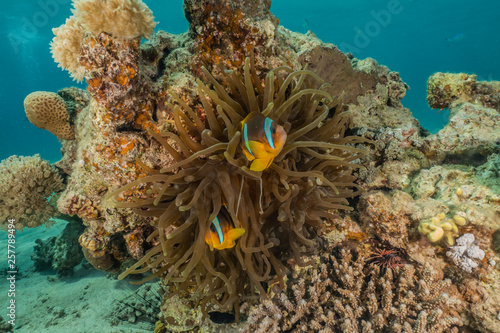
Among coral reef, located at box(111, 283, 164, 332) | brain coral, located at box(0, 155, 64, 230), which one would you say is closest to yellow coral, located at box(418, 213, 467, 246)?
coral reef, located at box(111, 283, 164, 332)

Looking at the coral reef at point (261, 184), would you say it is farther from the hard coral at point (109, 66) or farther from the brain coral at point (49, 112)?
the brain coral at point (49, 112)

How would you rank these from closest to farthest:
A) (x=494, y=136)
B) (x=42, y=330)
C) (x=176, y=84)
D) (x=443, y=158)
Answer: (x=176, y=84) → (x=494, y=136) → (x=443, y=158) → (x=42, y=330)

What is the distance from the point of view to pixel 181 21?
4806 cm

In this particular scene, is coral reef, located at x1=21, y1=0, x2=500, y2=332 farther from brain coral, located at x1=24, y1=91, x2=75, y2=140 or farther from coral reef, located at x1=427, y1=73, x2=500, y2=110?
brain coral, located at x1=24, y1=91, x2=75, y2=140

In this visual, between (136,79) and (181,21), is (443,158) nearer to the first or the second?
(136,79)

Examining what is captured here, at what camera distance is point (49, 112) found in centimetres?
328

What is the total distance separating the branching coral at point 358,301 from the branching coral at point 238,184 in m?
0.34

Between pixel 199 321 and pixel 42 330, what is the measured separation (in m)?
2.38

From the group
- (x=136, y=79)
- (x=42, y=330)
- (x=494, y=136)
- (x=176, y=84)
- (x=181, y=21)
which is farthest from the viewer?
(x=181, y=21)

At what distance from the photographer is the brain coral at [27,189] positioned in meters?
3.36

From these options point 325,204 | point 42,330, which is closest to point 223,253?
point 325,204

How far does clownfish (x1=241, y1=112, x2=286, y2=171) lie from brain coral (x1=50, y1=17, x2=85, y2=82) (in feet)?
5.06

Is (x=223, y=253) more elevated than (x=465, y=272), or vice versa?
(x=223, y=253)

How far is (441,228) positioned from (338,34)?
218 ft
